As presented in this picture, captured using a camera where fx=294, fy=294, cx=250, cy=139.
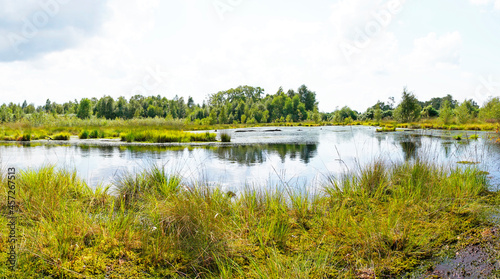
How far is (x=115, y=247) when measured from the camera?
3.06 m

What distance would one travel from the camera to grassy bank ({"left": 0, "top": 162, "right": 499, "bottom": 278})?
8.52 feet

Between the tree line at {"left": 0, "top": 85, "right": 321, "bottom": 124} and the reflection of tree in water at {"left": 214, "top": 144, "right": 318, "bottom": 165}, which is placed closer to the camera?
the reflection of tree in water at {"left": 214, "top": 144, "right": 318, "bottom": 165}

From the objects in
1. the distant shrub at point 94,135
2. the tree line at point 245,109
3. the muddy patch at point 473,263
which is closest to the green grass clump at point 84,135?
the distant shrub at point 94,135

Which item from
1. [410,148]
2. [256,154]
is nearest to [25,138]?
[256,154]

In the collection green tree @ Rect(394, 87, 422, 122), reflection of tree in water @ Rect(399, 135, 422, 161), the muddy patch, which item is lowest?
the muddy patch

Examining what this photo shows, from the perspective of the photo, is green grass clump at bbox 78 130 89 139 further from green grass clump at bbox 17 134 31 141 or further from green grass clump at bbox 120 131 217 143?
green grass clump at bbox 120 131 217 143

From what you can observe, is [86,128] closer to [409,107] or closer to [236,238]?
[236,238]

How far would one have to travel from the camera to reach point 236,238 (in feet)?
10.3

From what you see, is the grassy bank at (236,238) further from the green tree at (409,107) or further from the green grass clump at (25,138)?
the green tree at (409,107)

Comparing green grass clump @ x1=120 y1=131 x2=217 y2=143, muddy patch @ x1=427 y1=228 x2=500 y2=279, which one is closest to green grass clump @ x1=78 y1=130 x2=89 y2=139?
green grass clump @ x1=120 y1=131 x2=217 y2=143

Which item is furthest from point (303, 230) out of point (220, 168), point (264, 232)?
point (220, 168)

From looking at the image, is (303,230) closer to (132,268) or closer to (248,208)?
(248,208)

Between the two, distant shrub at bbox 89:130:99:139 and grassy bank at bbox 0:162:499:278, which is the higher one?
distant shrub at bbox 89:130:99:139

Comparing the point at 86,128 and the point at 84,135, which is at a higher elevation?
the point at 86,128
